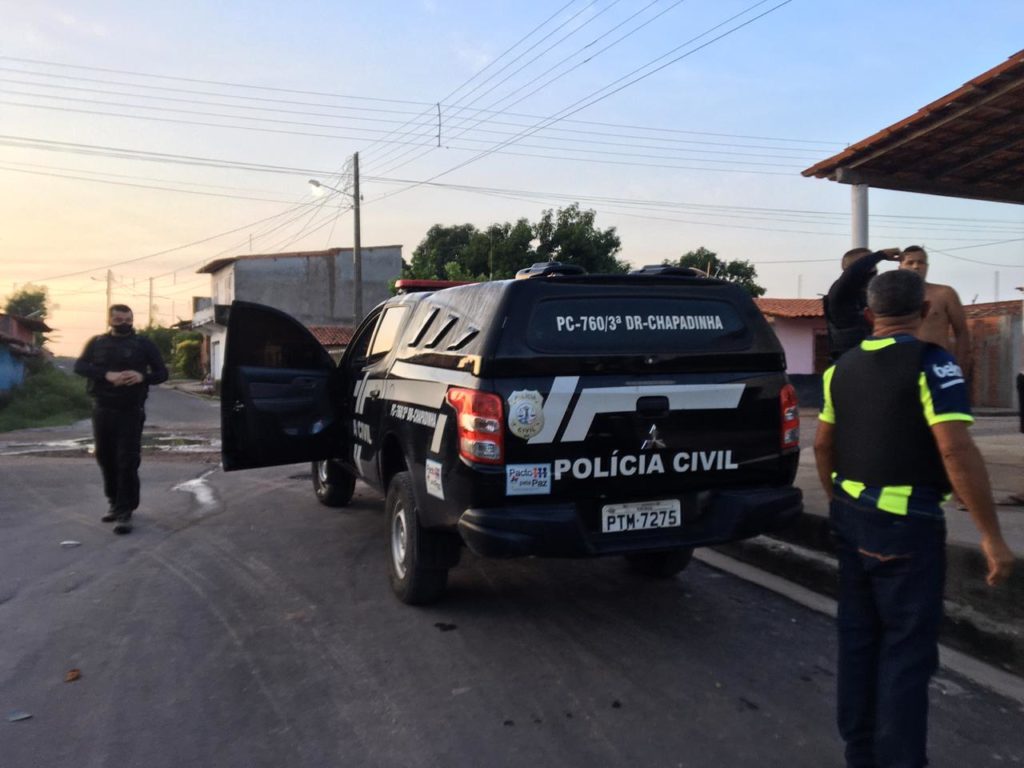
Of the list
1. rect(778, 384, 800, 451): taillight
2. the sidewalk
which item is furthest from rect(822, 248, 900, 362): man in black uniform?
the sidewalk

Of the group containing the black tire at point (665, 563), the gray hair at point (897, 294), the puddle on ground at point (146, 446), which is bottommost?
the black tire at point (665, 563)

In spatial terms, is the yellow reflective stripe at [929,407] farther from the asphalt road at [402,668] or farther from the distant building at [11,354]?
the distant building at [11,354]

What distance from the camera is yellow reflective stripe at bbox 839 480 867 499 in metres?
2.81

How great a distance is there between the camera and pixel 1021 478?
283 inches

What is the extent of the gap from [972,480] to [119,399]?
21.4ft

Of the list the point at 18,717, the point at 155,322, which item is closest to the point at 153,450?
the point at 18,717

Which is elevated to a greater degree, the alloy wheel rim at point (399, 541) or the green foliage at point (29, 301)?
the green foliage at point (29, 301)

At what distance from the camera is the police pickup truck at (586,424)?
13.1ft

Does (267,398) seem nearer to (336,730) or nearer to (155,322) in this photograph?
(336,730)

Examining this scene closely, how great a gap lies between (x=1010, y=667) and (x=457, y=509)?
2.71 meters

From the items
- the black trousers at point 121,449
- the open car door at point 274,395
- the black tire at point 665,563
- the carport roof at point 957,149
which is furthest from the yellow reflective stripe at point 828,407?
the black trousers at point 121,449

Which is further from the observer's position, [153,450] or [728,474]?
[153,450]

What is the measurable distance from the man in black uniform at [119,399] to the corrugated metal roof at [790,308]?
18601 millimetres

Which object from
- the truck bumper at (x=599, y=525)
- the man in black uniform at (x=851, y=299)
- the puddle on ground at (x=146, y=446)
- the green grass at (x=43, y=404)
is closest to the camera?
the truck bumper at (x=599, y=525)
